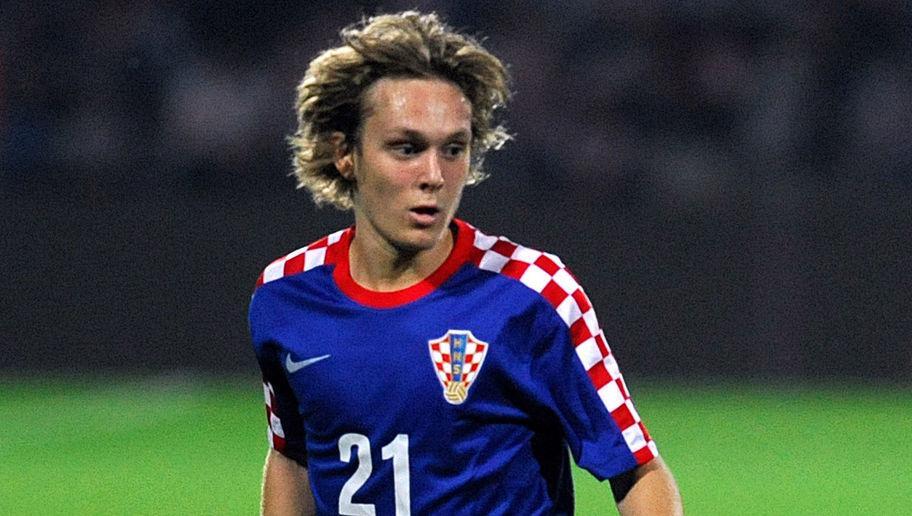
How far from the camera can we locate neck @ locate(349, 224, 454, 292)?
165 inches

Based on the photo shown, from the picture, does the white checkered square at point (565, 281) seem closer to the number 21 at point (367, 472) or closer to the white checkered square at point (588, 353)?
the white checkered square at point (588, 353)

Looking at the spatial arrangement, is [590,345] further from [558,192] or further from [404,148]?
[558,192]

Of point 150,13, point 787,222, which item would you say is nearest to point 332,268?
point 787,222

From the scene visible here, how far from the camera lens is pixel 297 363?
4.25 m

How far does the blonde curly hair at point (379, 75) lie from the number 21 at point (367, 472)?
59 cm

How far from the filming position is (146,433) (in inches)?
446

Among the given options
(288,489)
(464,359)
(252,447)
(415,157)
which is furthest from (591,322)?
(252,447)

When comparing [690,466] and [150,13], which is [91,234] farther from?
[690,466]

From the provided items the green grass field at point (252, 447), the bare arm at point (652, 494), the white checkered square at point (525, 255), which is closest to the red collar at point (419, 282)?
the white checkered square at point (525, 255)

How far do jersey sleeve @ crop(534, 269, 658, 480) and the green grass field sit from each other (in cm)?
466

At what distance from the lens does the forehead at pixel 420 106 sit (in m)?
4.07

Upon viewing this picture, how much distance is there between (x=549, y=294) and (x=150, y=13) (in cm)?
1023

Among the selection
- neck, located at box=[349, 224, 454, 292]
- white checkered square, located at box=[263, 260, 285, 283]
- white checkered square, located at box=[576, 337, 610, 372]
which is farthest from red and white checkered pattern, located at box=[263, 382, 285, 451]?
white checkered square, located at box=[576, 337, 610, 372]

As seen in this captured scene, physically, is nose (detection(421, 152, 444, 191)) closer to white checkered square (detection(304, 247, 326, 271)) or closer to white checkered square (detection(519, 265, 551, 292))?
A: white checkered square (detection(519, 265, 551, 292))
